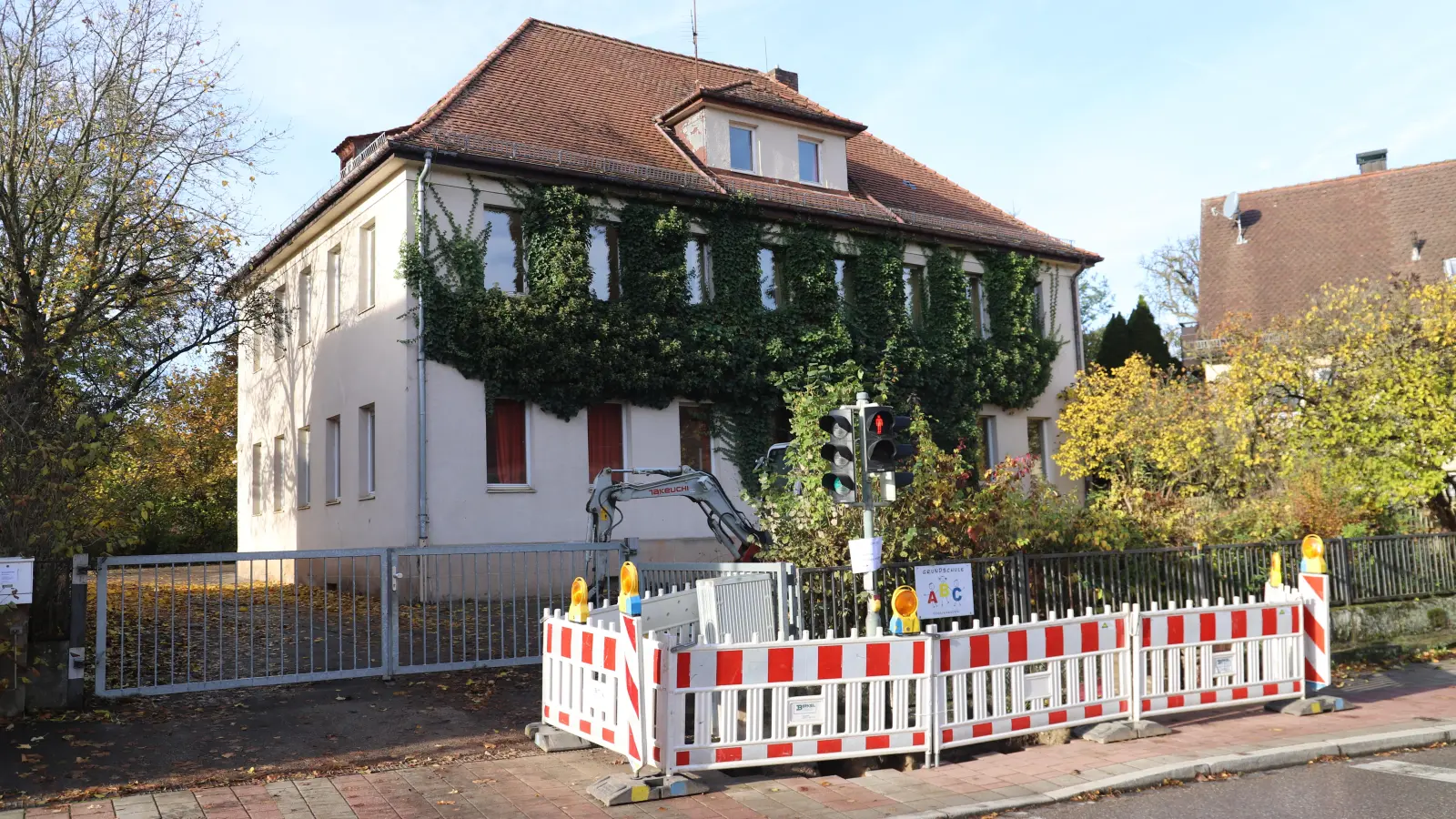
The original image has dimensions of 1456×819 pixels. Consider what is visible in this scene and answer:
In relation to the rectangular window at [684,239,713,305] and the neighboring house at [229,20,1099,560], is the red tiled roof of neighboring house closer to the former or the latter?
the neighboring house at [229,20,1099,560]

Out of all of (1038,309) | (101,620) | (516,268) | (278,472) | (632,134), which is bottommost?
(101,620)

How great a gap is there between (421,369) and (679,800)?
39.8 feet

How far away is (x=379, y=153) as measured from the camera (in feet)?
61.3

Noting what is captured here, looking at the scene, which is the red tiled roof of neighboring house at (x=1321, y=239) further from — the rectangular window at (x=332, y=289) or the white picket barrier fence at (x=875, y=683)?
the white picket barrier fence at (x=875, y=683)

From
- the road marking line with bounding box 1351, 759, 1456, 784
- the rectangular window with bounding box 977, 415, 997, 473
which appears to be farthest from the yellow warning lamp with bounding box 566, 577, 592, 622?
the rectangular window with bounding box 977, 415, 997, 473

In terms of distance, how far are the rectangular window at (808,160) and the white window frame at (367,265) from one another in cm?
866

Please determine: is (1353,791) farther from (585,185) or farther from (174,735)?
(585,185)

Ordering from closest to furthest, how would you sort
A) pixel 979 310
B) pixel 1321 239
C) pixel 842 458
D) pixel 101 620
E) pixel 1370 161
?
pixel 842 458 → pixel 101 620 → pixel 979 310 → pixel 1321 239 → pixel 1370 161

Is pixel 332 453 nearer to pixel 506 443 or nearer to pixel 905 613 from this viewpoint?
pixel 506 443

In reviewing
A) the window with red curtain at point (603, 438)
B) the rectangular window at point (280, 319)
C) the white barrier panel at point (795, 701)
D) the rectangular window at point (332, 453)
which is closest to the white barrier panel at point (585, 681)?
the white barrier panel at point (795, 701)

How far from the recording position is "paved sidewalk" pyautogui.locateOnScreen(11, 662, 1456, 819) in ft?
23.5

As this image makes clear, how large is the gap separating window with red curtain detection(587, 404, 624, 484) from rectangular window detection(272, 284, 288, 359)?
7076 millimetres

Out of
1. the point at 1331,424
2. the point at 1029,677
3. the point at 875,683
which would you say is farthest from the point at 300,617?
the point at 1331,424

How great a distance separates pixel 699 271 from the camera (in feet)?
70.8
